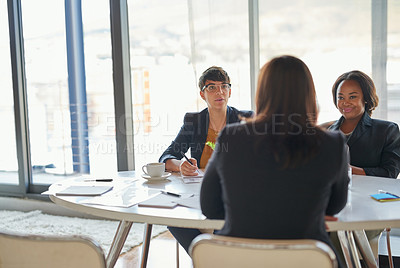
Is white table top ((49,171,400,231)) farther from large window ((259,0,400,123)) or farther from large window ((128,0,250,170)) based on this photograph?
large window ((128,0,250,170))

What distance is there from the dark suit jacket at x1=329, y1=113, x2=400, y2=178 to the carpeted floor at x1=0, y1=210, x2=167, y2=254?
1698mm

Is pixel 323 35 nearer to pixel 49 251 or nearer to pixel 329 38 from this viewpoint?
pixel 329 38

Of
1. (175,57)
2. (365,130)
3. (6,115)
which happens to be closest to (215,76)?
(365,130)

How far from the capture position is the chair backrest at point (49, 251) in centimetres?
107

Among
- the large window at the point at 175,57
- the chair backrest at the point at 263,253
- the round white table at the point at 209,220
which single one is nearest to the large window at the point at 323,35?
the large window at the point at 175,57

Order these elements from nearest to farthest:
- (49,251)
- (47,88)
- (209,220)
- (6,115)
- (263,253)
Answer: (263,253), (49,251), (209,220), (47,88), (6,115)

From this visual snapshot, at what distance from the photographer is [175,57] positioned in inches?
137

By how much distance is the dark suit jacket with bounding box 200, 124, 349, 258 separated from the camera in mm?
1148

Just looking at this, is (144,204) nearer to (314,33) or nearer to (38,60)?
(314,33)

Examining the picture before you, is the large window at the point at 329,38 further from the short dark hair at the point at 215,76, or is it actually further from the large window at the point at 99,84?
the large window at the point at 99,84

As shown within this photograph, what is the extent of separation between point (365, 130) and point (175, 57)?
1745 millimetres

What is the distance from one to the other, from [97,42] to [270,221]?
3186 millimetres

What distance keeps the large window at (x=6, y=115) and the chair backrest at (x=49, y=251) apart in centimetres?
355

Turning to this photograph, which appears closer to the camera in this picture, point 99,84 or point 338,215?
point 338,215
